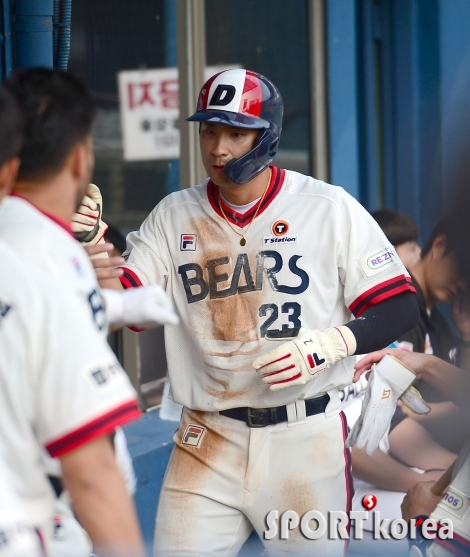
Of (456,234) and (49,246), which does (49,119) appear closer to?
(49,246)

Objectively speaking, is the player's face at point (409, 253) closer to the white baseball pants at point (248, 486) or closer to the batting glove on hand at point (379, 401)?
the batting glove on hand at point (379, 401)

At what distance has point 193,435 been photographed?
3260 mm

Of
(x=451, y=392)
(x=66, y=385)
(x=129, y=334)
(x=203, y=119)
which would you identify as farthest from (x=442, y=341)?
(x=66, y=385)

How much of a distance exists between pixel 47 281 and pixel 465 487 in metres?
2.14

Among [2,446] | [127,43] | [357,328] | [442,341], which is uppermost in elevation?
[127,43]

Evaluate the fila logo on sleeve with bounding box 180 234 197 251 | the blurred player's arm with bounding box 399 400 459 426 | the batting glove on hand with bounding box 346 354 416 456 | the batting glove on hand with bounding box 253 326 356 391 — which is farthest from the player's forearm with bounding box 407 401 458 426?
the fila logo on sleeve with bounding box 180 234 197 251

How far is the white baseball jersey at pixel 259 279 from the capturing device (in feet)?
10.3

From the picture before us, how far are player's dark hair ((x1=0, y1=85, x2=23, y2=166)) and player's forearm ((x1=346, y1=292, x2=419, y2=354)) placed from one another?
1563 mm

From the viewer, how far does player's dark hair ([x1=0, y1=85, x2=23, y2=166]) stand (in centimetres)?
177

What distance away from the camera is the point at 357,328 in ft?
10.1

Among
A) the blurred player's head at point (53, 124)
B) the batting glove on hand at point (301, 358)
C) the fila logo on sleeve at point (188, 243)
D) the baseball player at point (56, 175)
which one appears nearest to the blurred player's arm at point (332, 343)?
the batting glove on hand at point (301, 358)

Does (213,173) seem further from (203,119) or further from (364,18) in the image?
(364,18)

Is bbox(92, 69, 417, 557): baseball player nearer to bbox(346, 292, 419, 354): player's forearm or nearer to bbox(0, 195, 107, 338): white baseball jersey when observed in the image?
bbox(346, 292, 419, 354): player's forearm

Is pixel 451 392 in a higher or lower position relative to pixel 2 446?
lower
